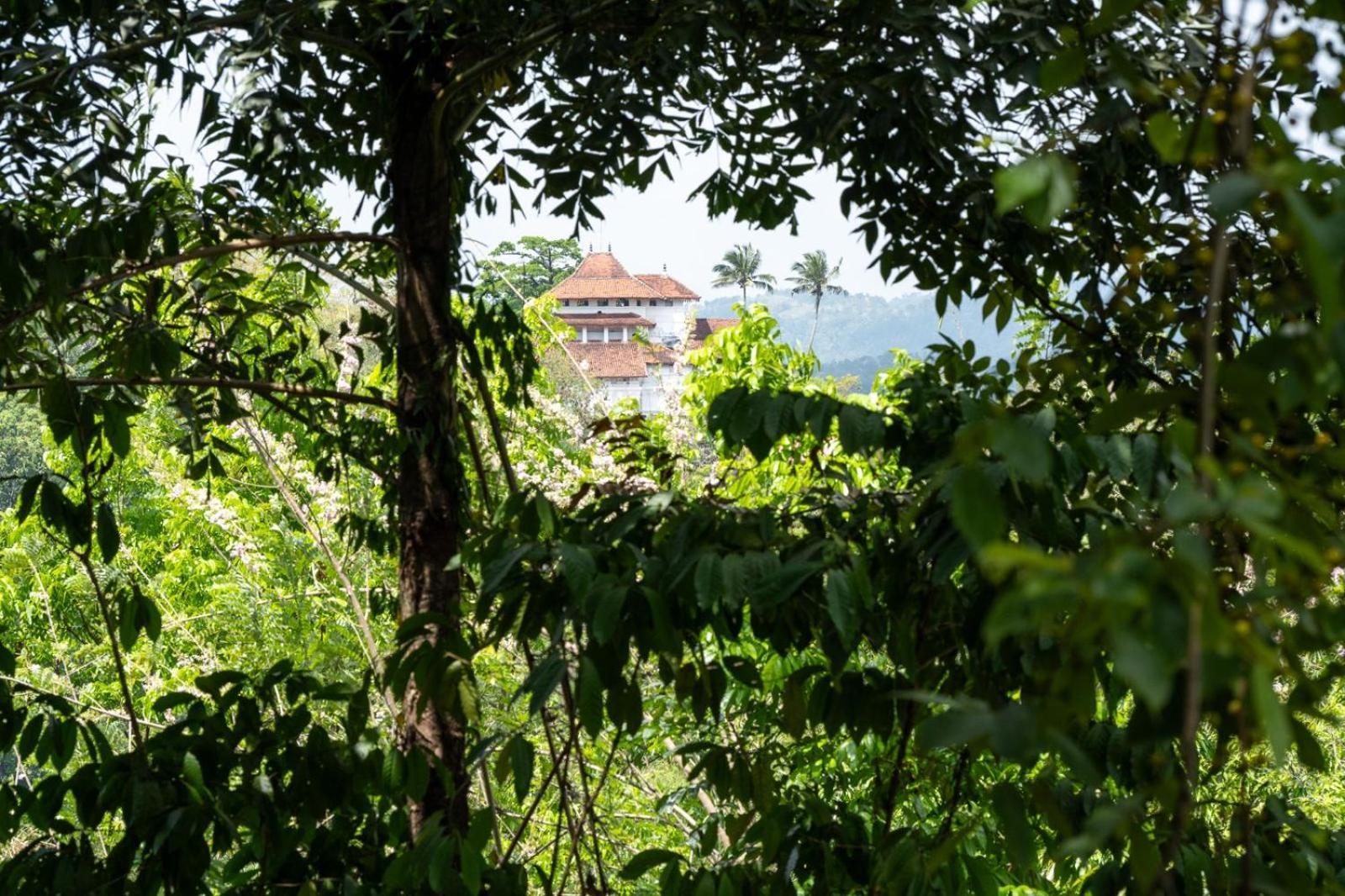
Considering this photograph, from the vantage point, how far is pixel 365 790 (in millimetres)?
1730

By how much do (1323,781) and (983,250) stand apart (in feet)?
14.8

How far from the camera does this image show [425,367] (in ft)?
6.74

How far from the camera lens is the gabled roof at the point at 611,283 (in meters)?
53.1

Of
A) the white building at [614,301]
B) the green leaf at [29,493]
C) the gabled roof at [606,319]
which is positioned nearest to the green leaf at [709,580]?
the green leaf at [29,493]

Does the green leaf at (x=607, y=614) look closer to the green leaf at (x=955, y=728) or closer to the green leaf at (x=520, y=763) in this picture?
the green leaf at (x=520, y=763)

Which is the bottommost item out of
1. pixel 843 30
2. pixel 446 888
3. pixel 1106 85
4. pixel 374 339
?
pixel 446 888

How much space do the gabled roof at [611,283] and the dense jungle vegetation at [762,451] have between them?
50.4 meters

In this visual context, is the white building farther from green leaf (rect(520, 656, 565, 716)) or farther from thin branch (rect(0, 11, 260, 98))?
green leaf (rect(520, 656, 565, 716))

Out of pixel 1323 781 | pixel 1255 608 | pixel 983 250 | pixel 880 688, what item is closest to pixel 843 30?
pixel 983 250

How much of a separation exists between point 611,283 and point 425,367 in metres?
52.3

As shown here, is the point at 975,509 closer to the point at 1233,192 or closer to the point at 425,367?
the point at 1233,192

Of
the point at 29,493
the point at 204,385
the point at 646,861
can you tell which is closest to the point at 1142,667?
the point at 646,861

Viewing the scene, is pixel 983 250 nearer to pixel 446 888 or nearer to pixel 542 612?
pixel 542 612

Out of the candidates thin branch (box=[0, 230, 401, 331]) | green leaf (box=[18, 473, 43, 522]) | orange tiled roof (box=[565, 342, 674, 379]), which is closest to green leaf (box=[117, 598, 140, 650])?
green leaf (box=[18, 473, 43, 522])
